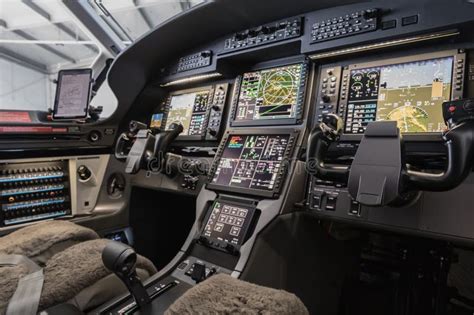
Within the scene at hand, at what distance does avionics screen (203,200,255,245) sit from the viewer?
1220 millimetres

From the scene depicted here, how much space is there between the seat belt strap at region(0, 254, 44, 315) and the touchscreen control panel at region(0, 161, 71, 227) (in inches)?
37.8

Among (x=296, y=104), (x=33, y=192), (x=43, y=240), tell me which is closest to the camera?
(x=43, y=240)

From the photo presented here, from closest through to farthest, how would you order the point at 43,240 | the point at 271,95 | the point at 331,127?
the point at 43,240
the point at 331,127
the point at 271,95

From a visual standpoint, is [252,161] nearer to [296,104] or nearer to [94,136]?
[296,104]

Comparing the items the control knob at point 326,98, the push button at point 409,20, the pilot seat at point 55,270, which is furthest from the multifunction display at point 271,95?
the pilot seat at point 55,270

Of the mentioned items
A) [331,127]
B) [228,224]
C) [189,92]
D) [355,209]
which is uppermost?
[189,92]

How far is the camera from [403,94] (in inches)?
48.6

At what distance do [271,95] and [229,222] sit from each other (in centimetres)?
68

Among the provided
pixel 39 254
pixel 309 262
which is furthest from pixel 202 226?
pixel 39 254

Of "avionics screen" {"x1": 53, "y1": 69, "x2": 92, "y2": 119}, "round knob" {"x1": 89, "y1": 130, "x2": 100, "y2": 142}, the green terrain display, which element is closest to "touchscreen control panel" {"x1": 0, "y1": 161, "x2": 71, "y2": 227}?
"round knob" {"x1": 89, "y1": 130, "x2": 100, "y2": 142}

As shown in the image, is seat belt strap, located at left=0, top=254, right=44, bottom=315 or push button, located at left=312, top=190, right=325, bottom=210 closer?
seat belt strap, located at left=0, top=254, right=44, bottom=315

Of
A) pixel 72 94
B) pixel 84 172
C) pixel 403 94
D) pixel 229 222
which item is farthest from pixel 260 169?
pixel 72 94

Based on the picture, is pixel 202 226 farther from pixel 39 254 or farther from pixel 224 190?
pixel 39 254

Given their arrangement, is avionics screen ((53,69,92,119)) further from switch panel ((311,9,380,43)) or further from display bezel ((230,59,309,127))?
switch panel ((311,9,380,43))
